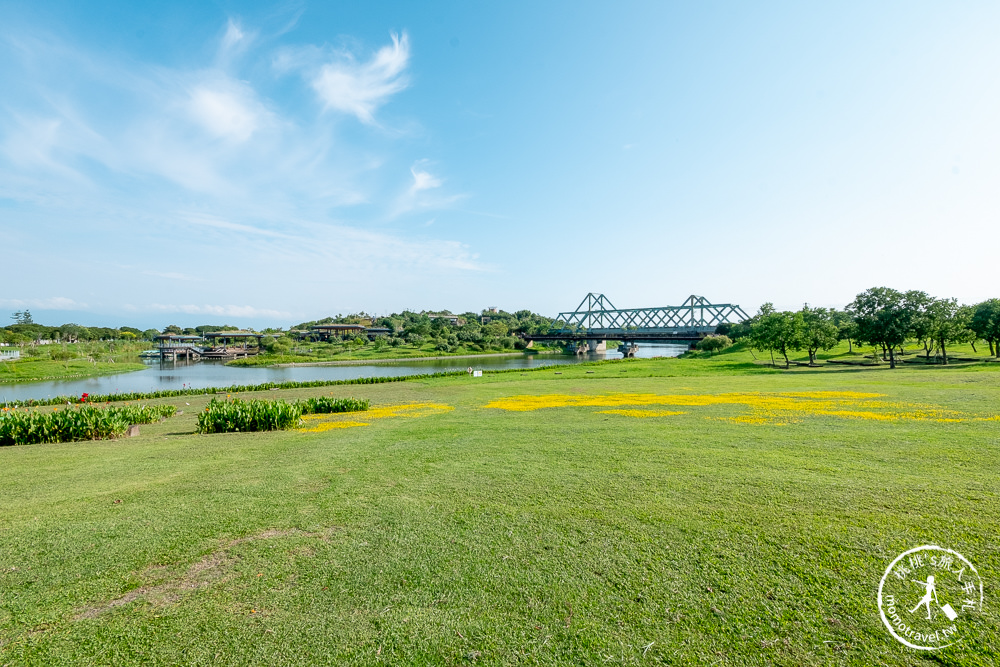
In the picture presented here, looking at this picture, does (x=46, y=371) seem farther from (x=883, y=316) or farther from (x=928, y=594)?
(x=883, y=316)

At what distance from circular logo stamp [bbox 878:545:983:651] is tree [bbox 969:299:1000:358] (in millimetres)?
49853

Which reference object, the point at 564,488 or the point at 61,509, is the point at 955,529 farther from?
the point at 61,509

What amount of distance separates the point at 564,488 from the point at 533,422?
659 cm

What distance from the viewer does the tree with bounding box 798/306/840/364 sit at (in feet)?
139

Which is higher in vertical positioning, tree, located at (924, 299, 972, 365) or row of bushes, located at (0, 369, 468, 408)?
tree, located at (924, 299, 972, 365)

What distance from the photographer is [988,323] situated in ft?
124

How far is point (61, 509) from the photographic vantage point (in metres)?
6.24

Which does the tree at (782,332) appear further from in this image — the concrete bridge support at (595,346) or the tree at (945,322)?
the concrete bridge support at (595,346)

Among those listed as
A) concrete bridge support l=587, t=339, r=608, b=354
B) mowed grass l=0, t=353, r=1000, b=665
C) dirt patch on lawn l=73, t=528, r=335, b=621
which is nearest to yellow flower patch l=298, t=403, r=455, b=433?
mowed grass l=0, t=353, r=1000, b=665

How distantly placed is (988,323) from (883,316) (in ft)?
35.6

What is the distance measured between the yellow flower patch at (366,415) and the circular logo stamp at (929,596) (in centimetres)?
1301


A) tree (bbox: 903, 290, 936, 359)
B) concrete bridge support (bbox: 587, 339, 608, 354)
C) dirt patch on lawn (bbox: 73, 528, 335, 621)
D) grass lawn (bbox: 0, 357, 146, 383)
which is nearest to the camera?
dirt patch on lawn (bbox: 73, 528, 335, 621)

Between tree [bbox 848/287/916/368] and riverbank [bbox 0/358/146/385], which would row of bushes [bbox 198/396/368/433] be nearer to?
tree [bbox 848/287/916/368]

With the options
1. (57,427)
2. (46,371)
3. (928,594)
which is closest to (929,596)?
(928,594)
